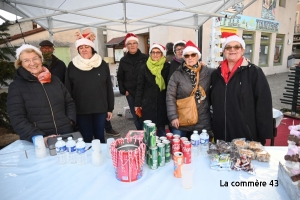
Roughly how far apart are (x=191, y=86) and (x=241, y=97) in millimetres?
520

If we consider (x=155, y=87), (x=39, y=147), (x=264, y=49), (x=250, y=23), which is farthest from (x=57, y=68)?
(x=264, y=49)

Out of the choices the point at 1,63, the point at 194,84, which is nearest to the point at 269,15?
the point at 194,84

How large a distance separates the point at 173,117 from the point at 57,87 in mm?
1270

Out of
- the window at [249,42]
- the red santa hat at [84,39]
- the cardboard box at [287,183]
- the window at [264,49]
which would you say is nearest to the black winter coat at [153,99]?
the red santa hat at [84,39]

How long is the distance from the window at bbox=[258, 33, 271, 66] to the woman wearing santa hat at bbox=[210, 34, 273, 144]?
12047 millimetres

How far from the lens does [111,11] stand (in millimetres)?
4246

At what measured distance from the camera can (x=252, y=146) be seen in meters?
1.65

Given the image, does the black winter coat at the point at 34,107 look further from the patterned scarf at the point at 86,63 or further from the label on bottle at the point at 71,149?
the patterned scarf at the point at 86,63

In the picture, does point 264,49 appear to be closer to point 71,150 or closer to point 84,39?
point 84,39

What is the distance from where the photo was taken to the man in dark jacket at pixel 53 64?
3.33 meters

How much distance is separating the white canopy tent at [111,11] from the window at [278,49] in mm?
11436

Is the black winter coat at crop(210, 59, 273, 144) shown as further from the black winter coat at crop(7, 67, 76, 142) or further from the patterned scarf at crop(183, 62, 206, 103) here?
the black winter coat at crop(7, 67, 76, 142)

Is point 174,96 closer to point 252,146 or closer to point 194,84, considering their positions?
point 194,84

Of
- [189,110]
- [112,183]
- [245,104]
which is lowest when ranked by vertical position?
[112,183]
